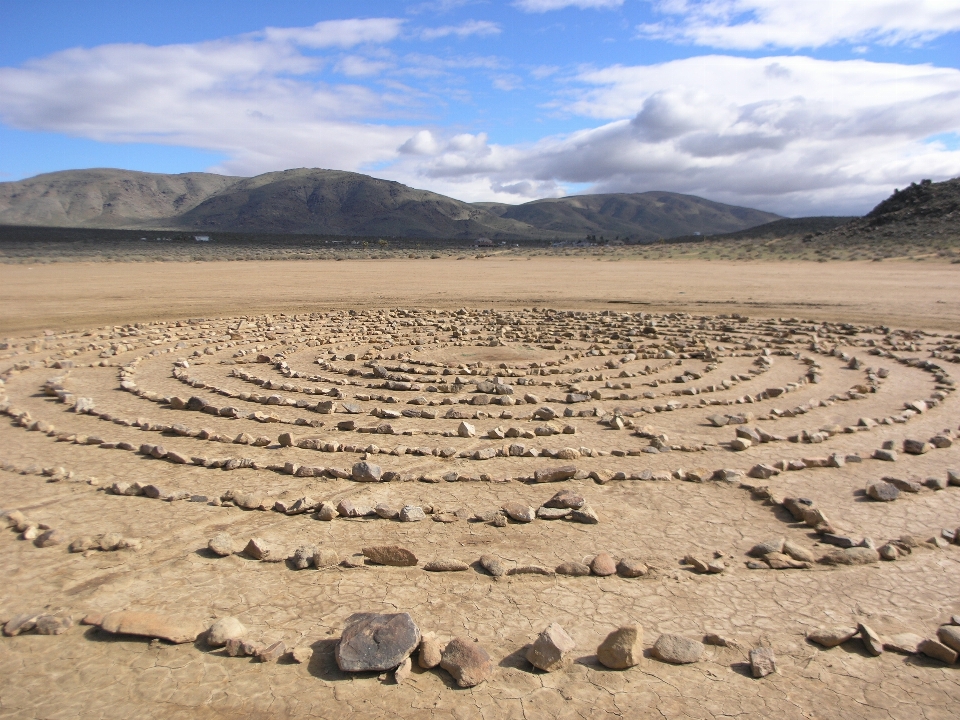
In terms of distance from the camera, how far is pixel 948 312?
59.5ft

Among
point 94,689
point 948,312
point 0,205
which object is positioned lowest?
point 94,689

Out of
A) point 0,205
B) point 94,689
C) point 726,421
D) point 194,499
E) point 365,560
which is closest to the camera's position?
point 94,689

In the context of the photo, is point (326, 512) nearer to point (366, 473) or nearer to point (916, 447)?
point (366, 473)

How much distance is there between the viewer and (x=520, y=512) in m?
5.36

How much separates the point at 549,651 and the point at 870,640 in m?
1.75

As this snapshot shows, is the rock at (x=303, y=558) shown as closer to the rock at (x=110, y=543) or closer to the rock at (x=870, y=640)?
the rock at (x=110, y=543)

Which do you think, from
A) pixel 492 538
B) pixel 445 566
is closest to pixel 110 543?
pixel 445 566

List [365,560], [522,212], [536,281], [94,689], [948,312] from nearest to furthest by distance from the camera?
[94,689], [365,560], [948,312], [536,281], [522,212]

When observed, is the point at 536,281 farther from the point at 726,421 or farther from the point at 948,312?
the point at 726,421

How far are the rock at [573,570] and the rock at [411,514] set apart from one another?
1334mm

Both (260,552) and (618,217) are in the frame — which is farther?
(618,217)

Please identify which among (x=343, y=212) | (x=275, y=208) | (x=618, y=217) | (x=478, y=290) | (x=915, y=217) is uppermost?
(x=618, y=217)

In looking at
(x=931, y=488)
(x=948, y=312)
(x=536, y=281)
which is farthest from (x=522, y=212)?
(x=931, y=488)

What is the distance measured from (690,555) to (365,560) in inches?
89.8
